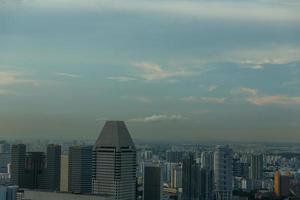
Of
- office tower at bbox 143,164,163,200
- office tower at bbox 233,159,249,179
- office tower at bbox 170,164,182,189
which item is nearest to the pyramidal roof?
office tower at bbox 143,164,163,200

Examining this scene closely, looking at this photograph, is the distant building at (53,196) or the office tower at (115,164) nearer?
the distant building at (53,196)

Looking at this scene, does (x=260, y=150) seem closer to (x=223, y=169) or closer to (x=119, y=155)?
(x=223, y=169)

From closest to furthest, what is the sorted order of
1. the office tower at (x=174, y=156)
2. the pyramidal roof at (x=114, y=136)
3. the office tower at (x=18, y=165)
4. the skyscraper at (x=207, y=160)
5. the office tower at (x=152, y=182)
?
1. the office tower at (x=174, y=156)
2. the skyscraper at (x=207, y=160)
3. the pyramidal roof at (x=114, y=136)
4. the office tower at (x=152, y=182)
5. the office tower at (x=18, y=165)

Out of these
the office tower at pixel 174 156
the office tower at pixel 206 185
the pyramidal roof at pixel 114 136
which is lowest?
the office tower at pixel 206 185

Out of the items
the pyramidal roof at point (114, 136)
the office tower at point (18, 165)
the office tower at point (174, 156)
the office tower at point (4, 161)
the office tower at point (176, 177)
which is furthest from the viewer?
the office tower at point (4, 161)

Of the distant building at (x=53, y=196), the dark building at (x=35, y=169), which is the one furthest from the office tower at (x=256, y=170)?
the dark building at (x=35, y=169)

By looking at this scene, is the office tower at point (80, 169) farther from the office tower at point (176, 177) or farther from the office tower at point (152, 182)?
the office tower at point (176, 177)
